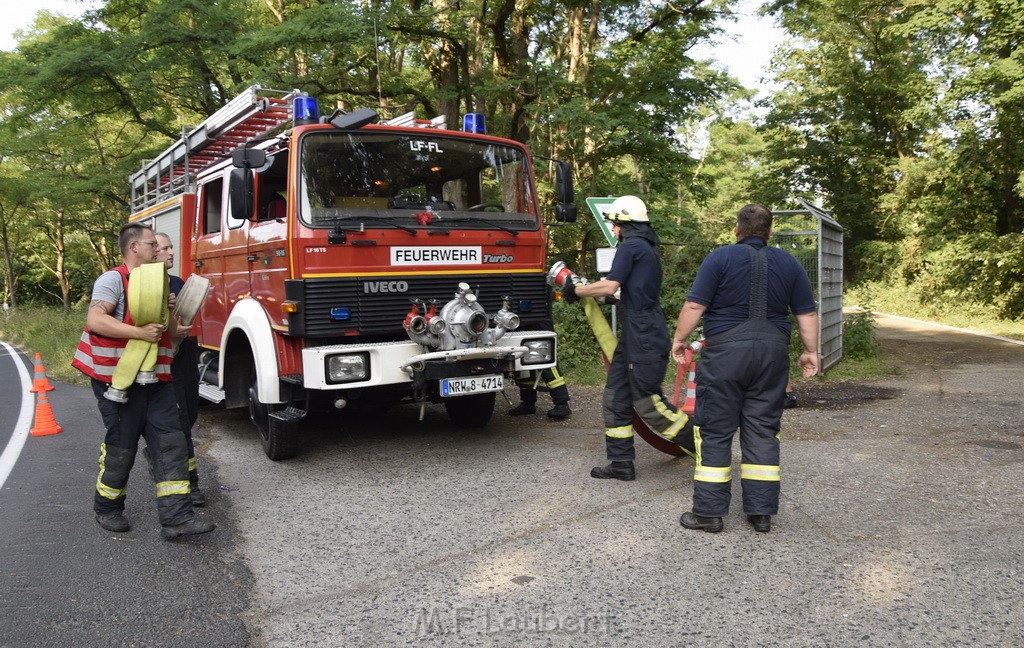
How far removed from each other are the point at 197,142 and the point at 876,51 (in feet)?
70.5

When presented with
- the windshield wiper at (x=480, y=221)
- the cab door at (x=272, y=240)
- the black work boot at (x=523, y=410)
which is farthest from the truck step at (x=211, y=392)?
the black work boot at (x=523, y=410)

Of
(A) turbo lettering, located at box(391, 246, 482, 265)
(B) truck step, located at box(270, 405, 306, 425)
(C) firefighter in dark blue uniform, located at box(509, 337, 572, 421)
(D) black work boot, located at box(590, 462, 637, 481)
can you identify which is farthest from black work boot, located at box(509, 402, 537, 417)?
(B) truck step, located at box(270, 405, 306, 425)

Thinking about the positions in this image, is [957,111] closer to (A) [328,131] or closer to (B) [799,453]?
(B) [799,453]

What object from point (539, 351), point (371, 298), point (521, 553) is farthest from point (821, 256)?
point (521, 553)

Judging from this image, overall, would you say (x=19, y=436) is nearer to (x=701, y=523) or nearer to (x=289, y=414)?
(x=289, y=414)

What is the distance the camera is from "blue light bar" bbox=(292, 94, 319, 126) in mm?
6219

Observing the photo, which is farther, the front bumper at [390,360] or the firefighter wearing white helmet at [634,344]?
the front bumper at [390,360]

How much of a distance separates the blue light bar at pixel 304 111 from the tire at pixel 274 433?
211cm

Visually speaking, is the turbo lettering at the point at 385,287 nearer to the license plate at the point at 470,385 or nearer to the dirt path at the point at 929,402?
the license plate at the point at 470,385

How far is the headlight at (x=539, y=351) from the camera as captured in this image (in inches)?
253

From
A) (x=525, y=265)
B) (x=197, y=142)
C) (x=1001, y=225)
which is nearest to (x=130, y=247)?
(x=525, y=265)

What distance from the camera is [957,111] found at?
16.6m

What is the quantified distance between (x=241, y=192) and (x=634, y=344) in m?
3.11

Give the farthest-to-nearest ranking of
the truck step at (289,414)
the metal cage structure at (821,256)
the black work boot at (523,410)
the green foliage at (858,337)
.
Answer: the green foliage at (858,337), the metal cage structure at (821,256), the black work boot at (523,410), the truck step at (289,414)
